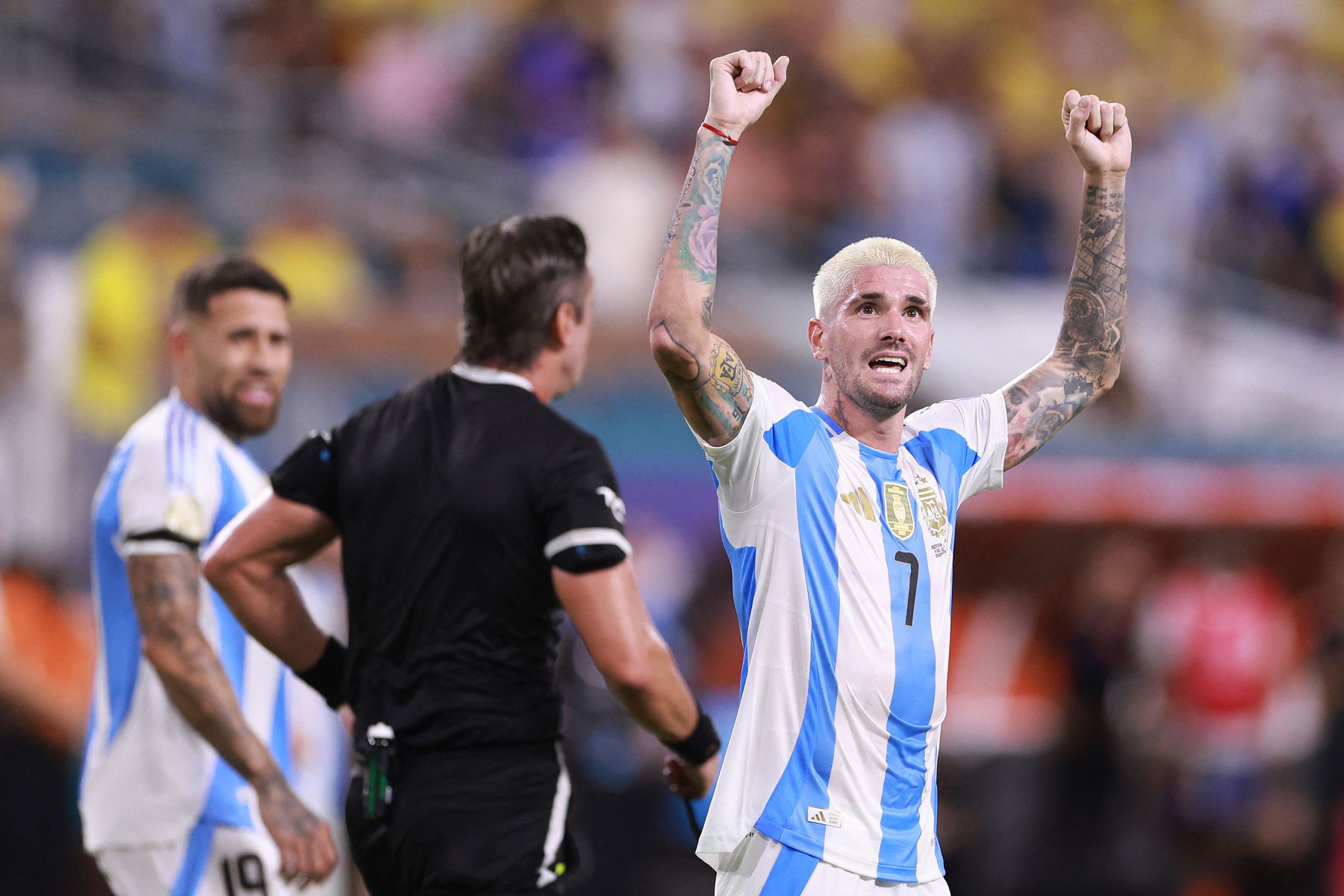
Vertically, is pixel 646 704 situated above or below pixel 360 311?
below

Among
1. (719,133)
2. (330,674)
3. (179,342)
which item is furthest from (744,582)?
(179,342)

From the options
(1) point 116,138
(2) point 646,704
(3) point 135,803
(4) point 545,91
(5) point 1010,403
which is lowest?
(3) point 135,803

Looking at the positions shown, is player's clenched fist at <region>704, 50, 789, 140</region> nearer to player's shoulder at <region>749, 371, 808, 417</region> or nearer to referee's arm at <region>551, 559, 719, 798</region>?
player's shoulder at <region>749, 371, 808, 417</region>

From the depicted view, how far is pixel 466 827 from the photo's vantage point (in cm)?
400

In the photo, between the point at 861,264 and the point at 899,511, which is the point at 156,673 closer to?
the point at 899,511

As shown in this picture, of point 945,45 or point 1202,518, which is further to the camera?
point 945,45

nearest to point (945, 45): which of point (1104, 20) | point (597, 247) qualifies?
point (1104, 20)

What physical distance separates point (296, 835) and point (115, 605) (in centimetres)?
106

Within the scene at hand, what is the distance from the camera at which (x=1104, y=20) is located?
18016 mm

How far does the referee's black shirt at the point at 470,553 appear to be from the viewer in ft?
13.2

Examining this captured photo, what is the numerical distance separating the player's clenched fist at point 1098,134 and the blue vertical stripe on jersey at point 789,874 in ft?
7.08

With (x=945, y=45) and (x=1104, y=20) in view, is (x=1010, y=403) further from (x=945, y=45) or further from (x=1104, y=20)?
(x=1104, y=20)

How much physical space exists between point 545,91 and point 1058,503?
5.75 meters

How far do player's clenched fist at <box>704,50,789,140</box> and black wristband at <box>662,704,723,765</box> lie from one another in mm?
1463
